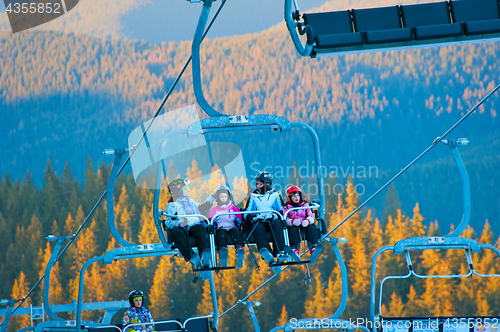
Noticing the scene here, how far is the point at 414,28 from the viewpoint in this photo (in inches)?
274

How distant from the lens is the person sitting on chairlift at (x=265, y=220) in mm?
6832

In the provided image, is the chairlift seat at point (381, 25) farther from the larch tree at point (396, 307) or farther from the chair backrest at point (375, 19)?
the larch tree at point (396, 307)

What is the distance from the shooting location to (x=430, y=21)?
7230 millimetres

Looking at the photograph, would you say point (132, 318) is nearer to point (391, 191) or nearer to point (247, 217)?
point (247, 217)

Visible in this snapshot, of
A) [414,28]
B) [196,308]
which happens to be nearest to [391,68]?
[196,308]

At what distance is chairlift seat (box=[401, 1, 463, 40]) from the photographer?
697 centimetres

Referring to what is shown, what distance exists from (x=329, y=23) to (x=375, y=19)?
0.59m

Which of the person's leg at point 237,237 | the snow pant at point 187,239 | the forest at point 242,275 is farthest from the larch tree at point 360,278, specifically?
the snow pant at point 187,239

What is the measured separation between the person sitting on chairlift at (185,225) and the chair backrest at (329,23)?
2341 mm

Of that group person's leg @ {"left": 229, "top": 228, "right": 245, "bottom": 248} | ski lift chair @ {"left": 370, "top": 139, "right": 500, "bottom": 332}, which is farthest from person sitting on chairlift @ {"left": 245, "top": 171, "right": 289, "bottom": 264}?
ski lift chair @ {"left": 370, "top": 139, "right": 500, "bottom": 332}

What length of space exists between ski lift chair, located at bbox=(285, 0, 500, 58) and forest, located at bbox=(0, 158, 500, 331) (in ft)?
84.1

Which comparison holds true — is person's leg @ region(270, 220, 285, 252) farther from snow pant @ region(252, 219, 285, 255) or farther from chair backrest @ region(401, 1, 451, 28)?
chair backrest @ region(401, 1, 451, 28)

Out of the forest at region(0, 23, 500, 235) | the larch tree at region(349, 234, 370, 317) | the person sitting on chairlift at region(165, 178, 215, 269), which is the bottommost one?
the larch tree at region(349, 234, 370, 317)

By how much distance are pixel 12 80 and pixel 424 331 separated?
60851mm
